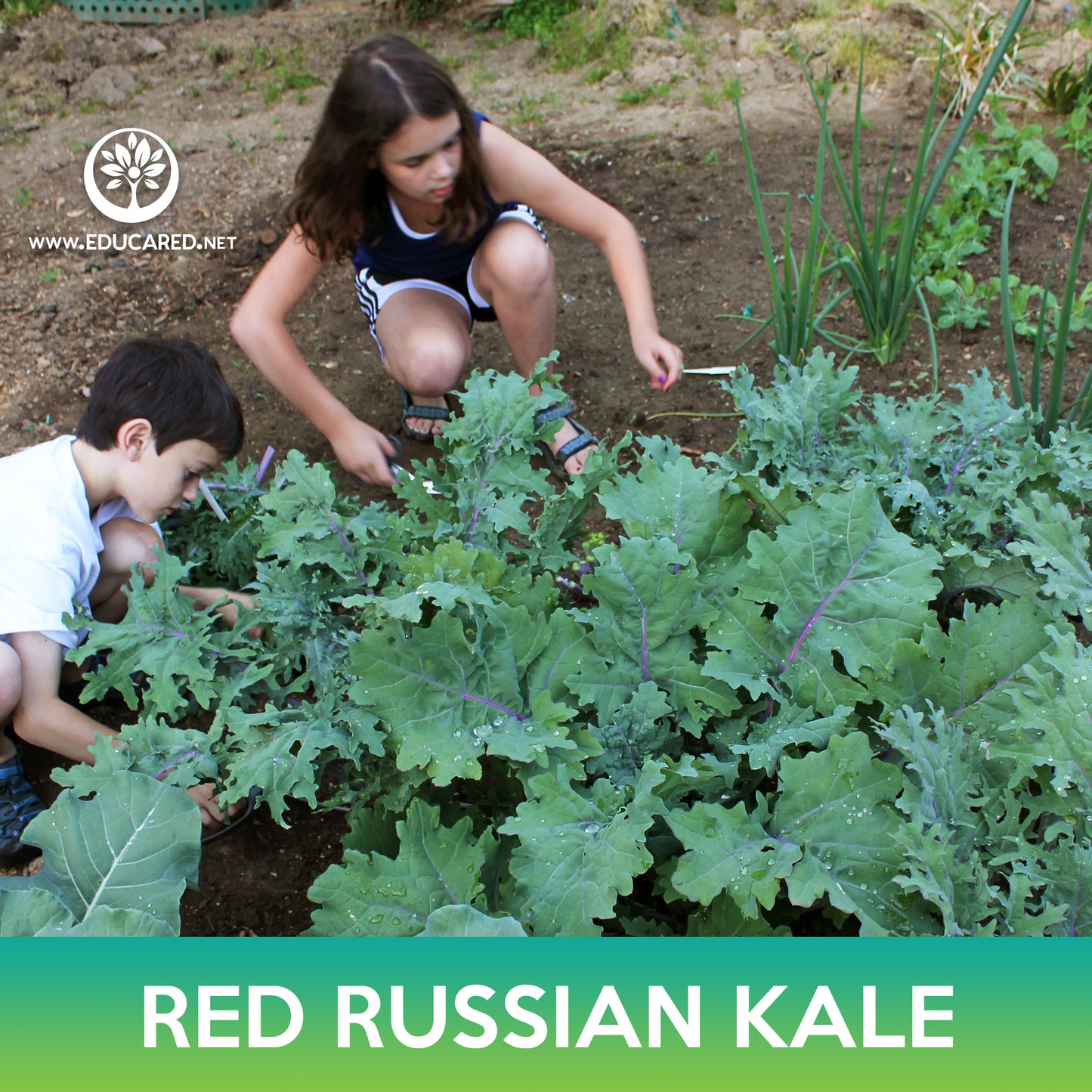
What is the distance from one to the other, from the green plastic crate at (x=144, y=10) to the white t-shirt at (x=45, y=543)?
516 centimetres

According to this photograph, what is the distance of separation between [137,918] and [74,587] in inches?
35.5

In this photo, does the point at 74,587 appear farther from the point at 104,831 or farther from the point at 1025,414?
the point at 1025,414

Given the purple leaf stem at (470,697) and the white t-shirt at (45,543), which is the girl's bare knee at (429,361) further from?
the purple leaf stem at (470,697)

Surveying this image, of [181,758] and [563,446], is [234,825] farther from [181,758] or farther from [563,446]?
[563,446]

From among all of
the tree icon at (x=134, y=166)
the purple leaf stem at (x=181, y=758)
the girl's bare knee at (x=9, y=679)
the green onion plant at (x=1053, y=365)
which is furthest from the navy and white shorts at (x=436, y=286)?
the tree icon at (x=134, y=166)

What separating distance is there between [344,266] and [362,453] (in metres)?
1.50

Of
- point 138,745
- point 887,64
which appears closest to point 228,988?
point 138,745

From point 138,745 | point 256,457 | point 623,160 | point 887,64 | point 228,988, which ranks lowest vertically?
point 228,988

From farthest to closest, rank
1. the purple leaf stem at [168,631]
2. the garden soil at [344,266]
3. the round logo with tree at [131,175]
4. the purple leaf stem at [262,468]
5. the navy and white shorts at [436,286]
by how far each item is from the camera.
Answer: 1. the round logo with tree at [131,175]
2. the garden soil at [344,266]
3. the navy and white shorts at [436,286]
4. the purple leaf stem at [262,468]
5. the purple leaf stem at [168,631]

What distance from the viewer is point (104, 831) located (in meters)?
1.35

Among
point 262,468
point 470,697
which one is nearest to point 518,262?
point 262,468

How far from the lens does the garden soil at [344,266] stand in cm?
283

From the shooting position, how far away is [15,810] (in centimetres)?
191

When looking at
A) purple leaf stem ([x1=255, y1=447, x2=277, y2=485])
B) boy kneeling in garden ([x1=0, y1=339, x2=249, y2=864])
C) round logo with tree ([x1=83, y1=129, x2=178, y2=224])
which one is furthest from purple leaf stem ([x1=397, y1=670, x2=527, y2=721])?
round logo with tree ([x1=83, y1=129, x2=178, y2=224])
